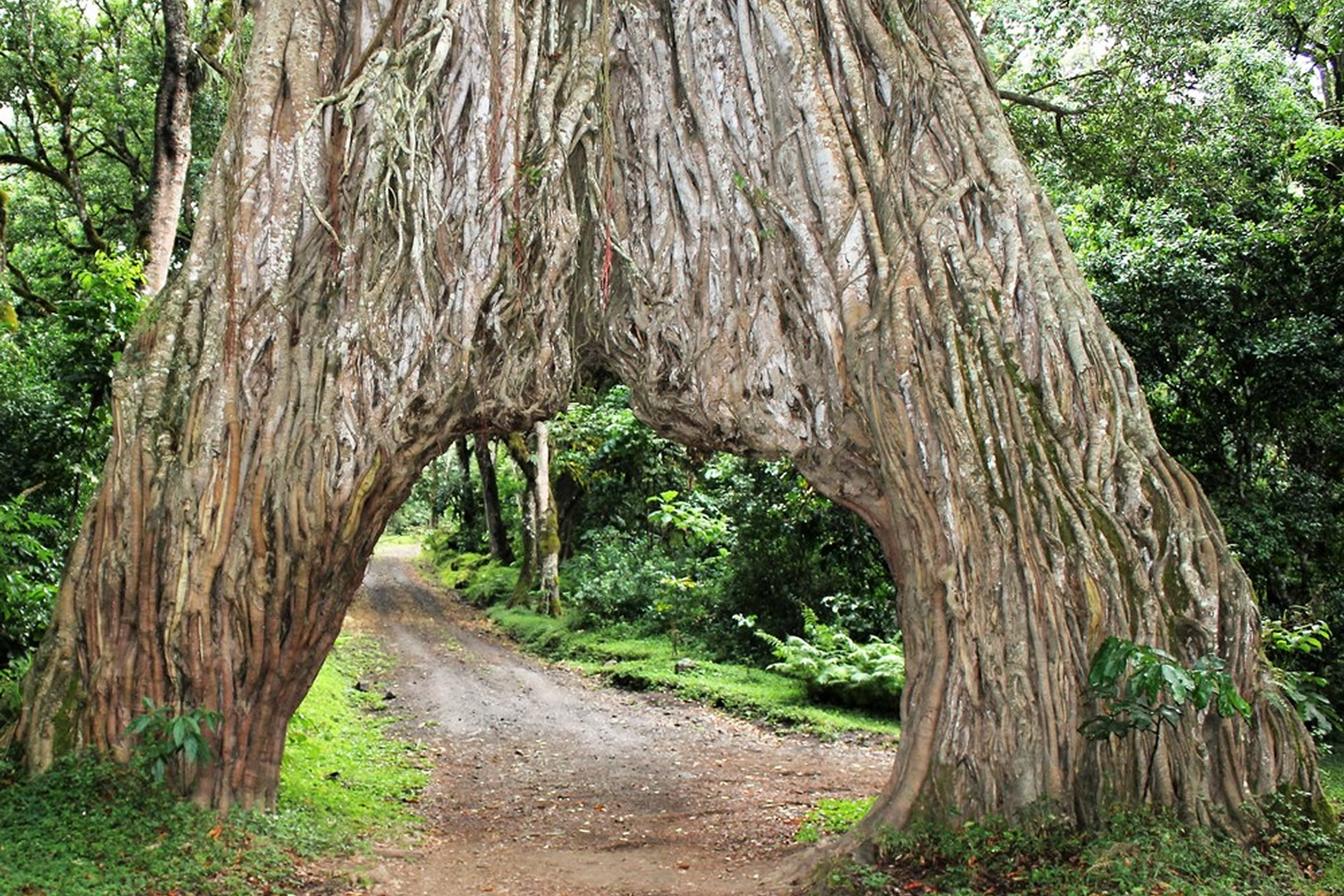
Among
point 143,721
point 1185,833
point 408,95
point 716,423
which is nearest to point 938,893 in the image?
point 1185,833

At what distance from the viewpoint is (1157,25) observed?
10.2m

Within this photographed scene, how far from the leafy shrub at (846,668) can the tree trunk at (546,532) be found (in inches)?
233

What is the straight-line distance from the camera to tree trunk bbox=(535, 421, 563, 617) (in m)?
15.7

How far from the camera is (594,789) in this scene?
7605 millimetres

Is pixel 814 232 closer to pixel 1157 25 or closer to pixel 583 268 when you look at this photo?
pixel 583 268

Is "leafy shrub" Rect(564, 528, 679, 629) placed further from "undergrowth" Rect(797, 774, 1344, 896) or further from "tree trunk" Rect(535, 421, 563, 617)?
"undergrowth" Rect(797, 774, 1344, 896)

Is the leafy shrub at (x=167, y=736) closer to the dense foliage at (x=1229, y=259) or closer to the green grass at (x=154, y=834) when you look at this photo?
the green grass at (x=154, y=834)

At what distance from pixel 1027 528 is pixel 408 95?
4.20 meters

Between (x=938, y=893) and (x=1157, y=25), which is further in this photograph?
(x=1157, y=25)

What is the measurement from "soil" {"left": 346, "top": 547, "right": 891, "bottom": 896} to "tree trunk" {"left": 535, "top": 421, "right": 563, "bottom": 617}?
2.82 metres

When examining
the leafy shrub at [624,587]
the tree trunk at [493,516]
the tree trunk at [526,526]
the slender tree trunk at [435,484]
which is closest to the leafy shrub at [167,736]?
the leafy shrub at [624,587]

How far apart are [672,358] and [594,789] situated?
342cm

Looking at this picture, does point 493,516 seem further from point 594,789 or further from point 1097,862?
point 1097,862

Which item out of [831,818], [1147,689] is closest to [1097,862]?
[1147,689]
